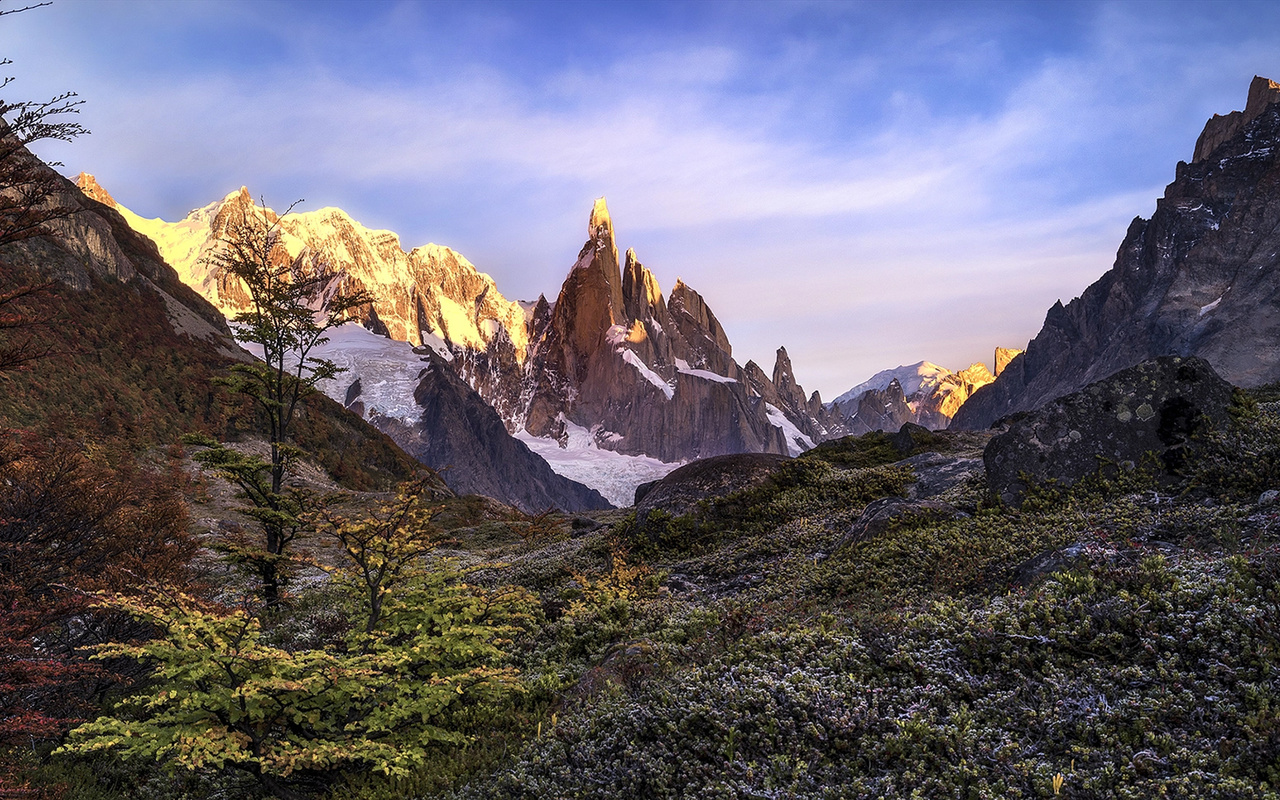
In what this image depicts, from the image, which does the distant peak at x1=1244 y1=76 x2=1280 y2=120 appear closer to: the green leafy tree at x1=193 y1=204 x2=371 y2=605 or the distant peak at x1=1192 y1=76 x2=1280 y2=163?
the distant peak at x1=1192 y1=76 x2=1280 y2=163

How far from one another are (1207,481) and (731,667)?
30.0 ft

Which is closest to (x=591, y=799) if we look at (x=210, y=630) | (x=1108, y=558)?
(x=210, y=630)

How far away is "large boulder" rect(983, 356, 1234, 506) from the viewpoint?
1187 centimetres

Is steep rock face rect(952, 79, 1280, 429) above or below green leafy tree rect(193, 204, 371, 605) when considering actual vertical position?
above

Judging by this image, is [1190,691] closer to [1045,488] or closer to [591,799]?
[591,799]

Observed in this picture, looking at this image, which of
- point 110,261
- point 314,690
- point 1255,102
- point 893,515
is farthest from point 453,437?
point 1255,102

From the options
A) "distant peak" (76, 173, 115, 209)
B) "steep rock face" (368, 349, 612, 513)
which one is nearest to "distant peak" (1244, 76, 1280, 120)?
"steep rock face" (368, 349, 612, 513)

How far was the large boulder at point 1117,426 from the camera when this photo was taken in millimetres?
11867

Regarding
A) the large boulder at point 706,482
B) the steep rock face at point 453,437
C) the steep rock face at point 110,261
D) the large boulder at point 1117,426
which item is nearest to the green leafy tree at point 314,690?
the large boulder at point 706,482

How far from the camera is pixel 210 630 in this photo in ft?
22.6

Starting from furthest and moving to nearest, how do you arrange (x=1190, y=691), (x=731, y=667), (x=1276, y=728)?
(x=731, y=667), (x=1190, y=691), (x=1276, y=728)

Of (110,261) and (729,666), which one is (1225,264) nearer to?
(729,666)

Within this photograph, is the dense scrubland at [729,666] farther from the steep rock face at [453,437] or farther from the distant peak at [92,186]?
the distant peak at [92,186]

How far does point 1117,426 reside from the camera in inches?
485
